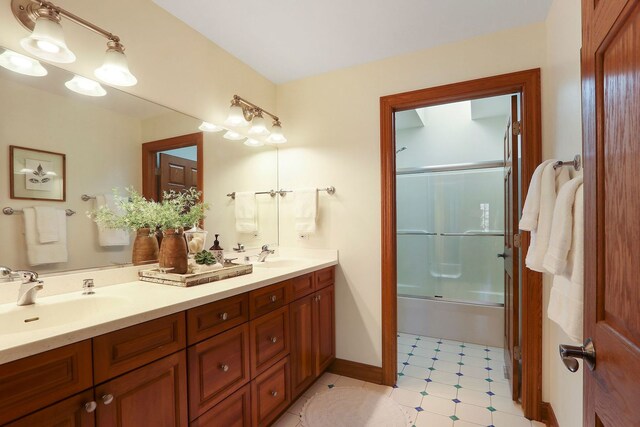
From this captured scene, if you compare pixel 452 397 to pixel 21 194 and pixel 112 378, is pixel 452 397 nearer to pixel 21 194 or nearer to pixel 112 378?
pixel 112 378

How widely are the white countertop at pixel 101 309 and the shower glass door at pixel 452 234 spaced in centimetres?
253

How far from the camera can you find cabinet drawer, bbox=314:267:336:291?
2111 mm

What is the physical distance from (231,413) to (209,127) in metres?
1.68

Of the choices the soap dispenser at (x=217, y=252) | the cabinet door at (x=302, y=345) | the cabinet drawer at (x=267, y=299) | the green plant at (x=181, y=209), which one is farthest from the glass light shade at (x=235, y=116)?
the cabinet door at (x=302, y=345)

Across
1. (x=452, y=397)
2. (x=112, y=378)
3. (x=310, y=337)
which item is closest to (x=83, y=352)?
(x=112, y=378)

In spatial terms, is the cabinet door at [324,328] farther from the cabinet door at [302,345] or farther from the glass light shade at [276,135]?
the glass light shade at [276,135]

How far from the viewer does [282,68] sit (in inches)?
92.3

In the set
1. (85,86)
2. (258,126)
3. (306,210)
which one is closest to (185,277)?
(85,86)

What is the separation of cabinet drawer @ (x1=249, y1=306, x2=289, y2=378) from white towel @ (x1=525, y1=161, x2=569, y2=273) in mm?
1290

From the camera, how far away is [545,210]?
125 centimetres

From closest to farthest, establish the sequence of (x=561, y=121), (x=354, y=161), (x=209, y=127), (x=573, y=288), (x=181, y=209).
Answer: (x=573, y=288)
(x=561, y=121)
(x=181, y=209)
(x=209, y=127)
(x=354, y=161)

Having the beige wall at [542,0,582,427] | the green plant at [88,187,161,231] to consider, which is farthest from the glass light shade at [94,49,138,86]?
the beige wall at [542,0,582,427]

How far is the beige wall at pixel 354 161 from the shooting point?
2129 mm

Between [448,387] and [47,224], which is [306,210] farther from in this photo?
[448,387]
